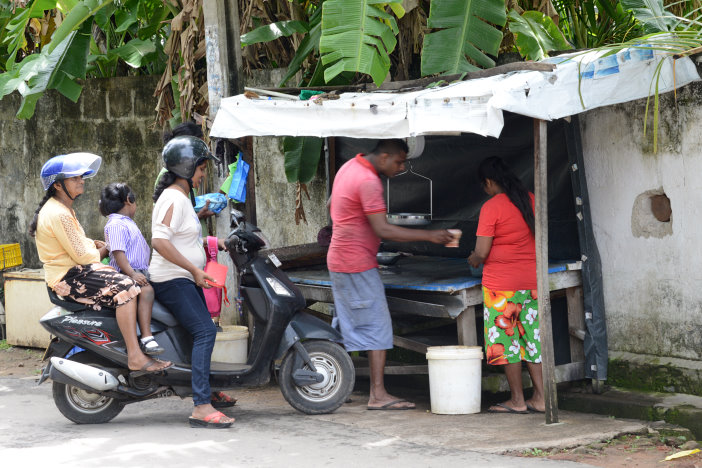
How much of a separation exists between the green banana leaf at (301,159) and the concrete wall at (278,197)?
408mm

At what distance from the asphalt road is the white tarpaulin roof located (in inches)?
71.9

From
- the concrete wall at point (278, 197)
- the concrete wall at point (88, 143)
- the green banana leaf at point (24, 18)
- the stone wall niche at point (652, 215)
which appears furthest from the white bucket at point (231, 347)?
the green banana leaf at point (24, 18)

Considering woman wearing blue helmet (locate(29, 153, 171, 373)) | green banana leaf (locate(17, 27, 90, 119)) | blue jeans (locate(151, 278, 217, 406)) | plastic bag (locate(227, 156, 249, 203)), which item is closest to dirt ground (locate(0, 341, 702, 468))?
blue jeans (locate(151, 278, 217, 406))

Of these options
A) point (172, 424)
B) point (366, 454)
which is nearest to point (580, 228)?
point (366, 454)

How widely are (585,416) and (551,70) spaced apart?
2.29 m

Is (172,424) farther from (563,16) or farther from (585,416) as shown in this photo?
(563,16)

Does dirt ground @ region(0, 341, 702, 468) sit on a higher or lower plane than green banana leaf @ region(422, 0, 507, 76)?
lower

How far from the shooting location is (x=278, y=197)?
872 cm

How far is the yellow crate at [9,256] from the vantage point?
9734 mm

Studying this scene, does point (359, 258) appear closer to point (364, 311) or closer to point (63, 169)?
point (364, 311)

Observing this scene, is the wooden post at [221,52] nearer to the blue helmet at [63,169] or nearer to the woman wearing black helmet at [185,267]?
the woman wearing black helmet at [185,267]

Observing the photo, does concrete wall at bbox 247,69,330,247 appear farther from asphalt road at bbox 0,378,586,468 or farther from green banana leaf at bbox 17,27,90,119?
asphalt road at bbox 0,378,586,468

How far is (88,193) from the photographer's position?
32.2ft

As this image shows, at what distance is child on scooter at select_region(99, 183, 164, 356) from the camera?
227 inches
